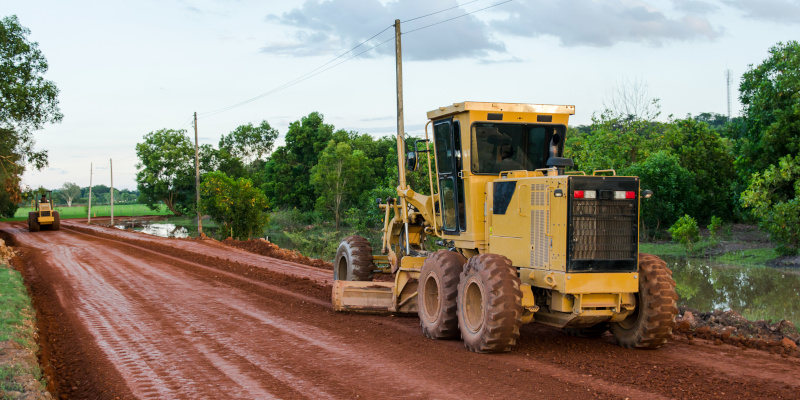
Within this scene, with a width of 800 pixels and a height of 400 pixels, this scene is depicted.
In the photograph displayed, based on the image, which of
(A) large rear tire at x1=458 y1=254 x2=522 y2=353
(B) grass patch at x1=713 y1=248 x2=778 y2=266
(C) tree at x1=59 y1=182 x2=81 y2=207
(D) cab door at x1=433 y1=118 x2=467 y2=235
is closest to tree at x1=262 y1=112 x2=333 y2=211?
(B) grass patch at x1=713 y1=248 x2=778 y2=266

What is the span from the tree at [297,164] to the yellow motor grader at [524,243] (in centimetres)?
5678

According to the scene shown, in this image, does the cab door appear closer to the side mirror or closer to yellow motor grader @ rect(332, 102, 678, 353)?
yellow motor grader @ rect(332, 102, 678, 353)

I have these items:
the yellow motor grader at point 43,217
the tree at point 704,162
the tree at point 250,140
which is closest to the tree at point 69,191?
the tree at point 250,140

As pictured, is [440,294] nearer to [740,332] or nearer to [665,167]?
[740,332]

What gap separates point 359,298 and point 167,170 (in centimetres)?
7216


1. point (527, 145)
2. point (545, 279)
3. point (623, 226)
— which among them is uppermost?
point (527, 145)

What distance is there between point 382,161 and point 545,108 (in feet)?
191

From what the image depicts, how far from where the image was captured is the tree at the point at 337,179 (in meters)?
57.1

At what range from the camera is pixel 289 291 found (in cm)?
1515

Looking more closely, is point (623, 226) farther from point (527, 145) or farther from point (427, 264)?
point (427, 264)

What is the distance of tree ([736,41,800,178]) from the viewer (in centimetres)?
2523

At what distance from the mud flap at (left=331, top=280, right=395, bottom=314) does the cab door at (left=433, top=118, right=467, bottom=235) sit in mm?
1884

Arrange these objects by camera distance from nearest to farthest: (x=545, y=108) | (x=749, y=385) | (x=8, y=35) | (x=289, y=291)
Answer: (x=749, y=385) < (x=545, y=108) < (x=289, y=291) < (x=8, y=35)

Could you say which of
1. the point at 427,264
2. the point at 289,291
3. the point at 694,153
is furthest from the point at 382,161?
the point at 427,264
